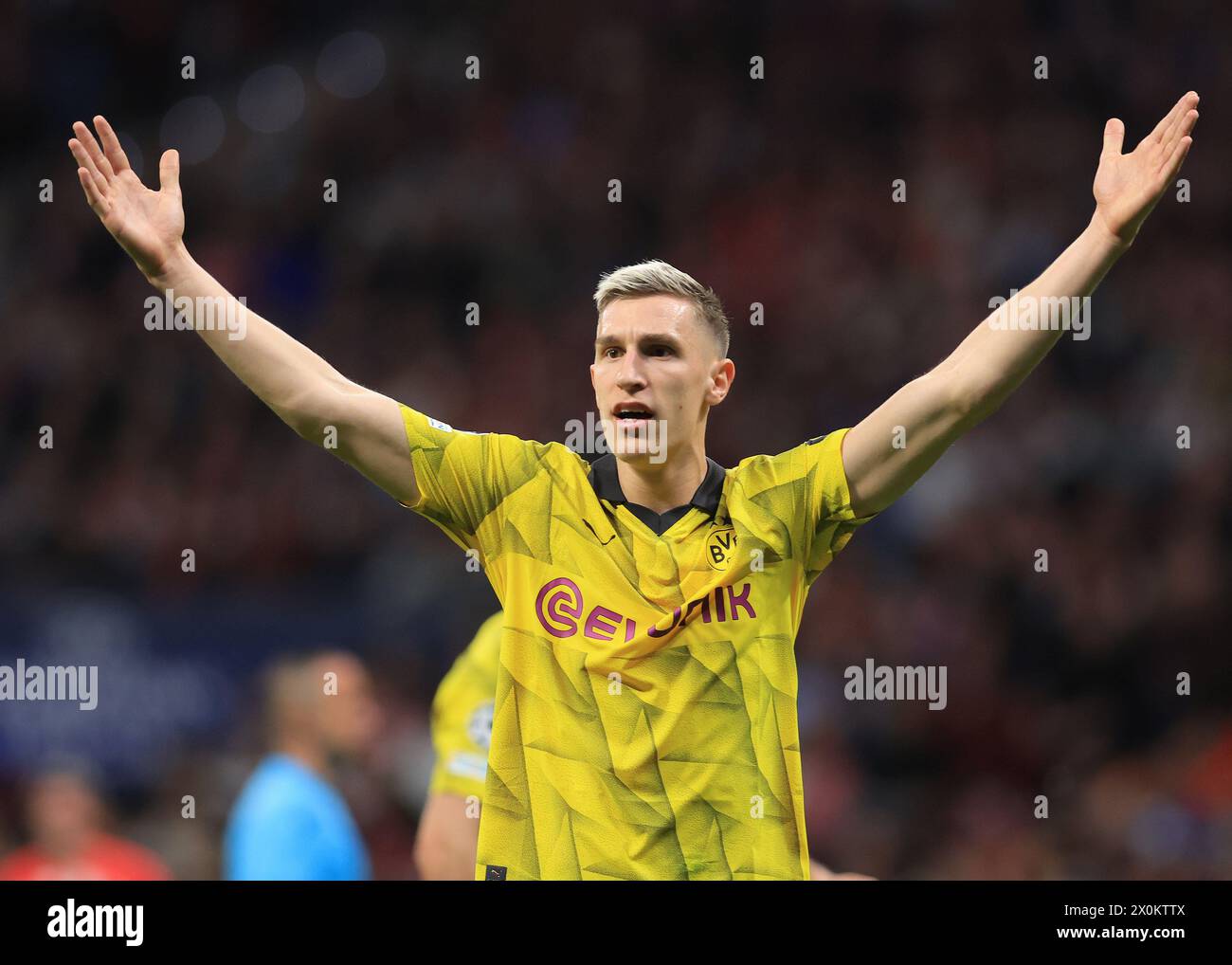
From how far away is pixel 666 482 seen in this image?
405 centimetres

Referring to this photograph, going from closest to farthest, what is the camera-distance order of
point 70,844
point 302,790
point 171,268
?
1. point 171,268
2. point 302,790
3. point 70,844

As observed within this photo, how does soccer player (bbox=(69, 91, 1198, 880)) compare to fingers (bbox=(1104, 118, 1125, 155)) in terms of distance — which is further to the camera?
fingers (bbox=(1104, 118, 1125, 155))

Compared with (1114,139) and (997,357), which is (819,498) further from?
(1114,139)

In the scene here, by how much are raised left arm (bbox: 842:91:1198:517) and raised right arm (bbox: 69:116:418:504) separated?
115 centimetres

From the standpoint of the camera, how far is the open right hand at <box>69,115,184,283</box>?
391 cm

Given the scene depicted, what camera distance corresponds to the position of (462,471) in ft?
12.9

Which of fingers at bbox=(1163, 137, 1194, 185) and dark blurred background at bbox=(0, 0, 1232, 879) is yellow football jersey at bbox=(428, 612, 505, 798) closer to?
dark blurred background at bbox=(0, 0, 1232, 879)

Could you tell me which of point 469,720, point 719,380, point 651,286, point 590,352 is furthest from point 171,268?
point 590,352

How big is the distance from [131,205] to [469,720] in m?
2.81

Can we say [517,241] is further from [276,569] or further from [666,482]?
[666,482]

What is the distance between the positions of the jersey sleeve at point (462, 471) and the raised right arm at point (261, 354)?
4 centimetres

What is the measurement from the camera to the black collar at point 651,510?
400 centimetres

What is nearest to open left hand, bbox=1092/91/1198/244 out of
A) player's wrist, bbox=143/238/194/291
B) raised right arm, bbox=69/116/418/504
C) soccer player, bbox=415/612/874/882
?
raised right arm, bbox=69/116/418/504
